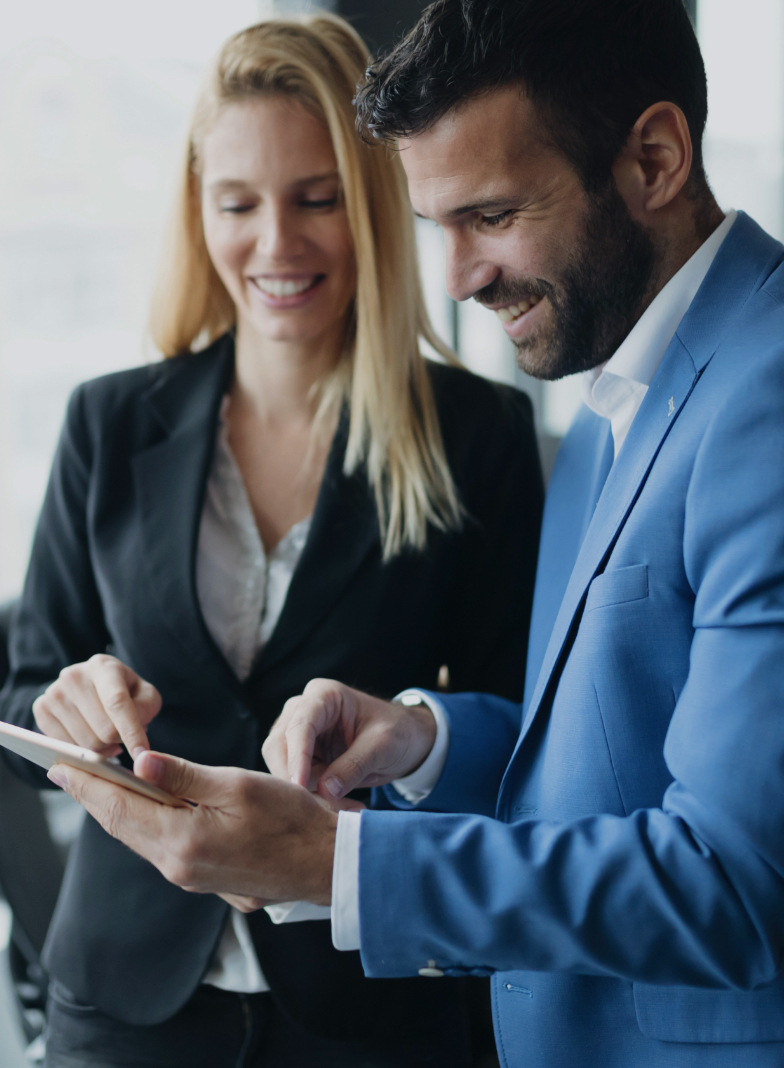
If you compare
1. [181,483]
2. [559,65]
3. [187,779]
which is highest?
[559,65]

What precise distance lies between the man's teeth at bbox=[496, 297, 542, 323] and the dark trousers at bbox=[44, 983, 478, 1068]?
3.34 feet

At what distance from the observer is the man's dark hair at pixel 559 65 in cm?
101

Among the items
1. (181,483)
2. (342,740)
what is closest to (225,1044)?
(342,740)

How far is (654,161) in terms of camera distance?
1.06 m

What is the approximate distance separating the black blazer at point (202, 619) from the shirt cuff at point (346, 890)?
1.58ft

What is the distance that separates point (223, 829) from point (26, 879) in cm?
116

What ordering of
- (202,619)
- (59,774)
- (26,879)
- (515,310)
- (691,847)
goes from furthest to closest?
(26,879) → (202,619) → (515,310) → (59,774) → (691,847)

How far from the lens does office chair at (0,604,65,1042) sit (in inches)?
70.1

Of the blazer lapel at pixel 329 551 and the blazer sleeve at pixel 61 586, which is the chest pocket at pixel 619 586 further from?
the blazer sleeve at pixel 61 586

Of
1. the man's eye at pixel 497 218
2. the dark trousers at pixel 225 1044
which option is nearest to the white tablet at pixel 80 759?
the dark trousers at pixel 225 1044

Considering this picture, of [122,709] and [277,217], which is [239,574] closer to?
[122,709]

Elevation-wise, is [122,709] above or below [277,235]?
below

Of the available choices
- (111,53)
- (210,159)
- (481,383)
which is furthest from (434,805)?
(111,53)

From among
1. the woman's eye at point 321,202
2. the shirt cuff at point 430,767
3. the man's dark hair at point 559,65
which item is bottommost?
the shirt cuff at point 430,767
